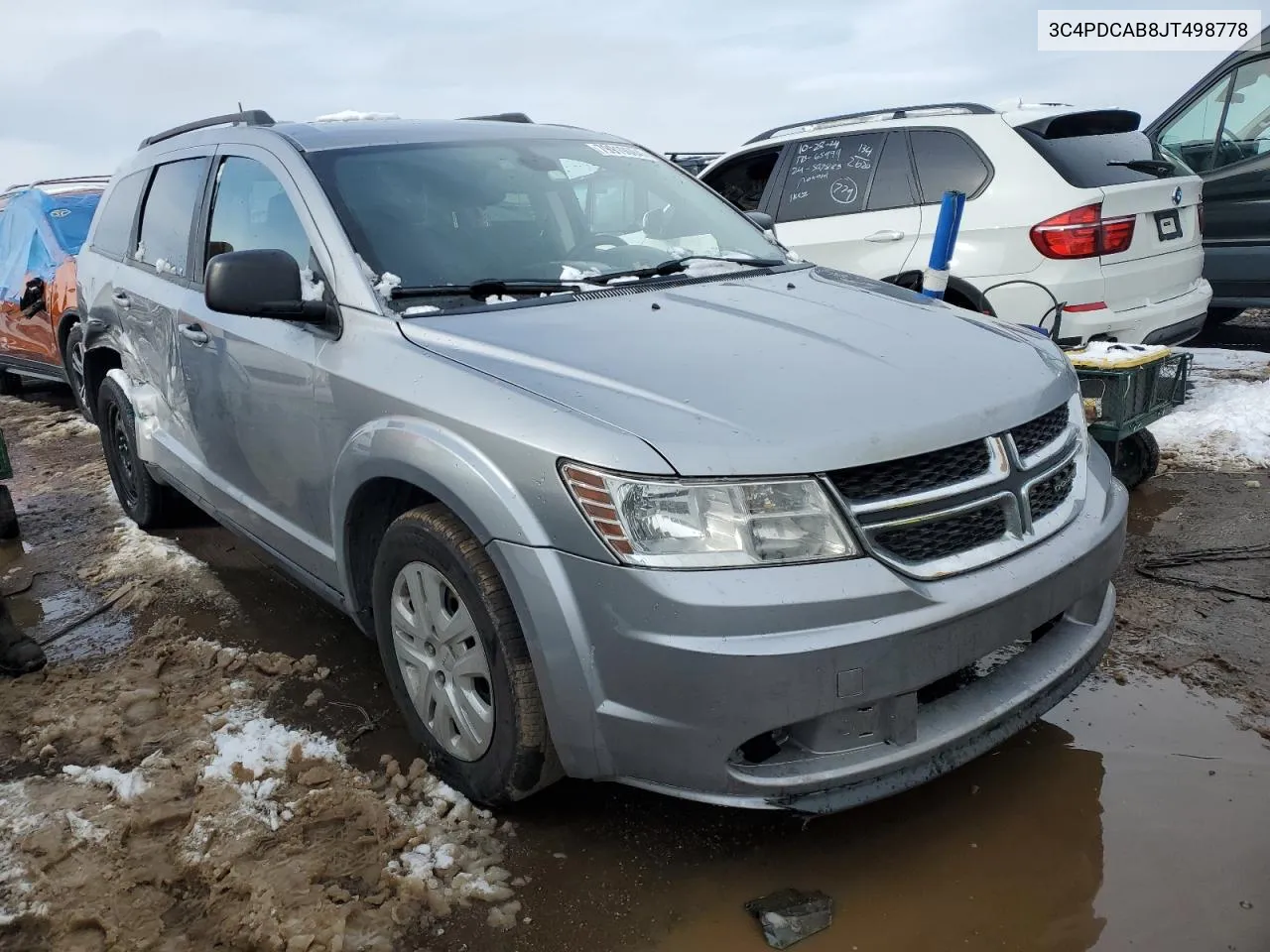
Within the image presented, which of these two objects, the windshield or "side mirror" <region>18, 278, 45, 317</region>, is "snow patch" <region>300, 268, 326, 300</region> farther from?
"side mirror" <region>18, 278, 45, 317</region>

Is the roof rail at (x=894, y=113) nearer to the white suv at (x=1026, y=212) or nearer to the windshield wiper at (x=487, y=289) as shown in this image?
the white suv at (x=1026, y=212)

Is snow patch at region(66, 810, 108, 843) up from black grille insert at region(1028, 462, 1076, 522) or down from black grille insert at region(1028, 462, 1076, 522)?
down

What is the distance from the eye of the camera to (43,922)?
2.36 meters

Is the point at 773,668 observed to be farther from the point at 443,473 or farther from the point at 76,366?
the point at 76,366

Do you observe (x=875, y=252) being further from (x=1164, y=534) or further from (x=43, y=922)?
(x=43, y=922)

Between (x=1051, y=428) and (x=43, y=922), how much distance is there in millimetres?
2684

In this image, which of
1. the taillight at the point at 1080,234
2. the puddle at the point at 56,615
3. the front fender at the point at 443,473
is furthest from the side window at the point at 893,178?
the puddle at the point at 56,615

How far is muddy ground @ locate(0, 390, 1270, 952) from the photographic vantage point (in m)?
2.25

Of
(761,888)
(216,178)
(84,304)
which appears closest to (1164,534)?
(761,888)

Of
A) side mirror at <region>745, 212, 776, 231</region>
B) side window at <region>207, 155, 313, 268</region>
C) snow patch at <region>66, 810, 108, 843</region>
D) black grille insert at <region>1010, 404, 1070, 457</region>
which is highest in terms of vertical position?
side window at <region>207, 155, 313, 268</region>

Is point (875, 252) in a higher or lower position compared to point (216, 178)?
lower

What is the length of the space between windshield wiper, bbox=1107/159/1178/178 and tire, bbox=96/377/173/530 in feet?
17.0

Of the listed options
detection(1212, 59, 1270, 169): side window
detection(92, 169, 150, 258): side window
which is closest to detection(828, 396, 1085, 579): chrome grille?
detection(92, 169, 150, 258): side window

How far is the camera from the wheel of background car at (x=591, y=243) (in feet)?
10.4
